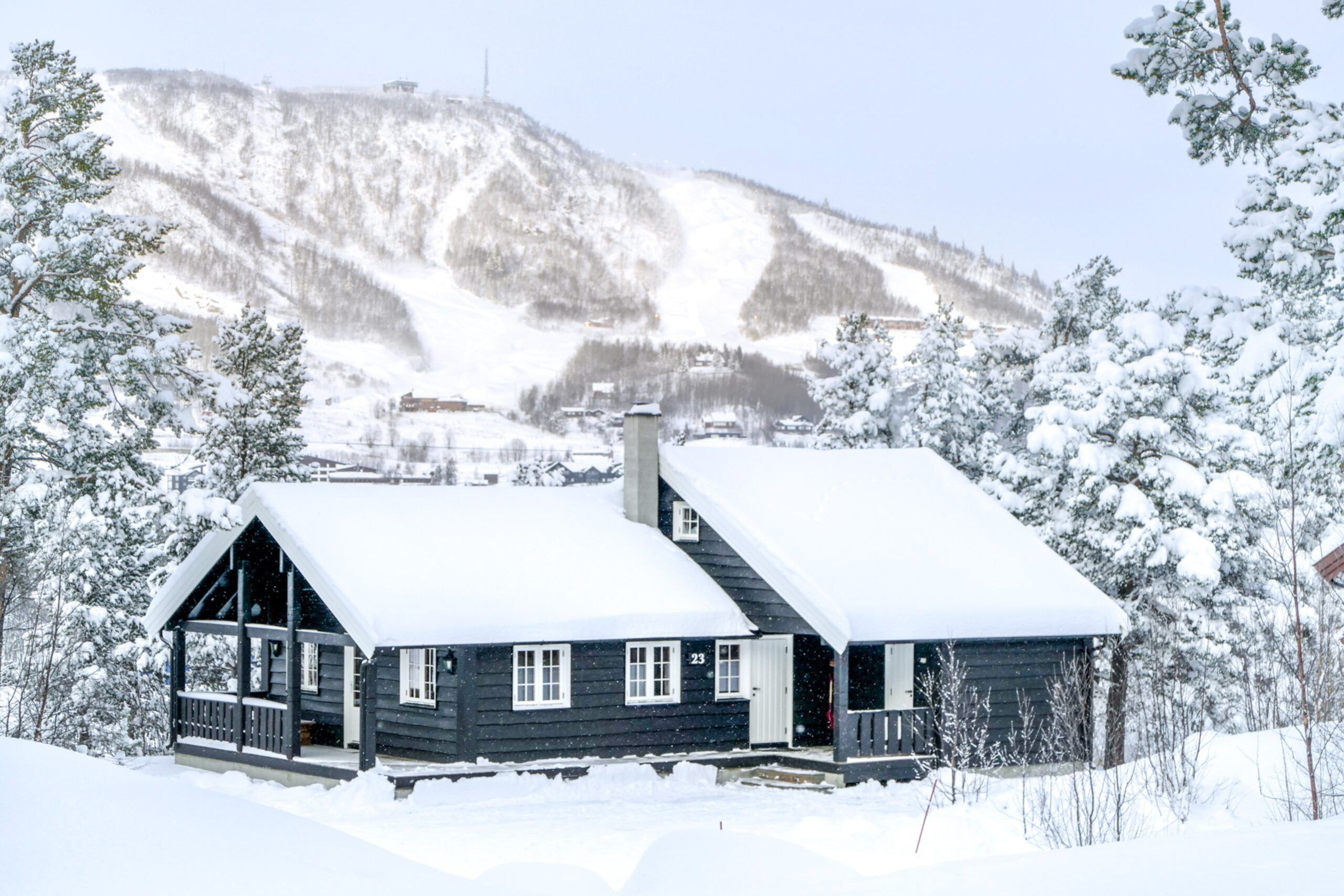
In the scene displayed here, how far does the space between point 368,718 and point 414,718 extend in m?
1.59

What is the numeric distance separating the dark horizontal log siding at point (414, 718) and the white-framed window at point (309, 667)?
288cm

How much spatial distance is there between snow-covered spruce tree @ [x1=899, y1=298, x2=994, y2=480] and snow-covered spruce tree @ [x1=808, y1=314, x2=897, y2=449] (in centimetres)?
75

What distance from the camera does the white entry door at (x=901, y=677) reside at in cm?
2509

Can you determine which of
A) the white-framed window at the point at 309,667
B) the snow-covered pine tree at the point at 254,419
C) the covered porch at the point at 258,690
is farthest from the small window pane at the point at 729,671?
the snow-covered pine tree at the point at 254,419

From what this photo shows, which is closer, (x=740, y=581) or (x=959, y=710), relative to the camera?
(x=959, y=710)

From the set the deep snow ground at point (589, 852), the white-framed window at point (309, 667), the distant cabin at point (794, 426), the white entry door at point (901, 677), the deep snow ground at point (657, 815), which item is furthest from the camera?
the distant cabin at point (794, 426)

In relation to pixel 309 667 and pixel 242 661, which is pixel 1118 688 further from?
pixel 242 661

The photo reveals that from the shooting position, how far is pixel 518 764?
22641mm

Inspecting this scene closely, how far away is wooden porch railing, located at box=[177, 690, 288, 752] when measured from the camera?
23.8 meters

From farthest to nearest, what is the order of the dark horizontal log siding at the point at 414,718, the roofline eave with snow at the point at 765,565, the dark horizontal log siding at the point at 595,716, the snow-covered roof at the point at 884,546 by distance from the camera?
1. the snow-covered roof at the point at 884,546
2. the roofline eave with snow at the point at 765,565
3. the dark horizontal log siding at the point at 595,716
4. the dark horizontal log siding at the point at 414,718

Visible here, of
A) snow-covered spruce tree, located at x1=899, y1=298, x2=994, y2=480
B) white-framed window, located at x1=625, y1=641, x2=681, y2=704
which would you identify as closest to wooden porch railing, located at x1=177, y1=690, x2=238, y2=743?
white-framed window, located at x1=625, y1=641, x2=681, y2=704

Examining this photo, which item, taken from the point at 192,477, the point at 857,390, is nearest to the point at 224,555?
the point at 857,390

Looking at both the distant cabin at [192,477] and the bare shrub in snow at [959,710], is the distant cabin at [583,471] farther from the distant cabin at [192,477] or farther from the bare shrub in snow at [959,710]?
the bare shrub in snow at [959,710]

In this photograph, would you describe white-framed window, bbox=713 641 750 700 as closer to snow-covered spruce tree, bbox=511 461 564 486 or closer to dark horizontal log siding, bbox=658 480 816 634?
dark horizontal log siding, bbox=658 480 816 634
